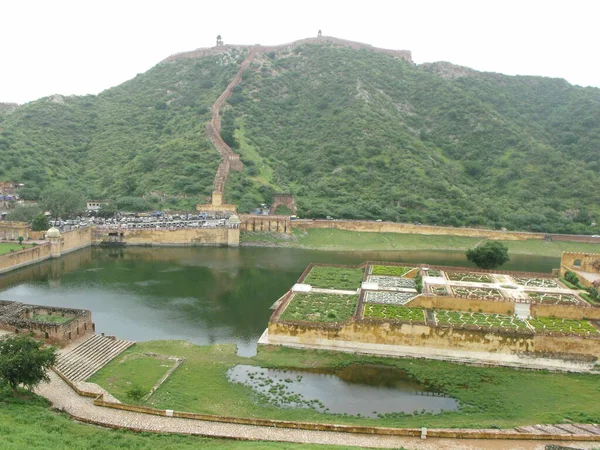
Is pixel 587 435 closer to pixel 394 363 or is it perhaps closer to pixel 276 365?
pixel 394 363

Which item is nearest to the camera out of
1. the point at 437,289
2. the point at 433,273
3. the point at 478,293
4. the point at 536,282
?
the point at 478,293

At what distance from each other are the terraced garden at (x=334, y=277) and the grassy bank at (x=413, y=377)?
35.1 feet

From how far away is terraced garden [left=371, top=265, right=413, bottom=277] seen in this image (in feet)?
139

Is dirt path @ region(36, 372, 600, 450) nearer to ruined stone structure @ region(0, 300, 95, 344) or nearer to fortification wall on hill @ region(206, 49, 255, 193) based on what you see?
ruined stone structure @ region(0, 300, 95, 344)

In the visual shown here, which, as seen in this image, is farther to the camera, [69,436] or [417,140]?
[417,140]

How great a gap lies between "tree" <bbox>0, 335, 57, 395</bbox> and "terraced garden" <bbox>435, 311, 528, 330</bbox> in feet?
65.2

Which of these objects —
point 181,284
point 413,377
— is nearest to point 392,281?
point 413,377

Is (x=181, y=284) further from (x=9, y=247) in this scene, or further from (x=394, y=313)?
(x=394, y=313)

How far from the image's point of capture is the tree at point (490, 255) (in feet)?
153

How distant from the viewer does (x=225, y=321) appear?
34625 millimetres

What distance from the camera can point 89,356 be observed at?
2639 cm

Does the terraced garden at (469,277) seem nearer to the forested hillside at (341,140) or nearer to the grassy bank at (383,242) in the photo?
the grassy bank at (383,242)

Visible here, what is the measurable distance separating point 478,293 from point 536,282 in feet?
24.6

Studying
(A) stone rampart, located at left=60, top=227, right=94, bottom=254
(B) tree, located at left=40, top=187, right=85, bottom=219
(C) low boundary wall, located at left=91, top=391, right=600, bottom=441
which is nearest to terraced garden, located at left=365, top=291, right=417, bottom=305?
(C) low boundary wall, located at left=91, top=391, right=600, bottom=441
